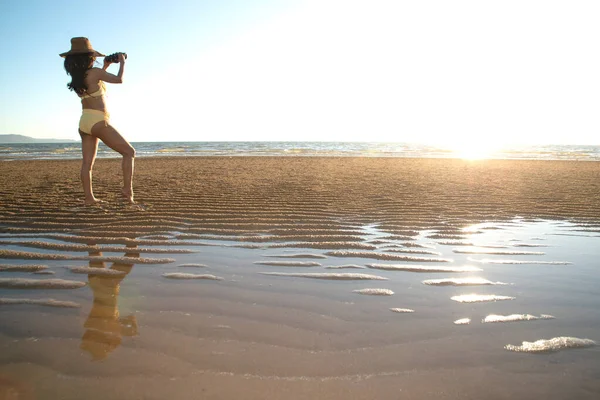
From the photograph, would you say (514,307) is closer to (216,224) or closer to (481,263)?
(481,263)

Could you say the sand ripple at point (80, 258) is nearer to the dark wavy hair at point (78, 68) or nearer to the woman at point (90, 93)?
the woman at point (90, 93)

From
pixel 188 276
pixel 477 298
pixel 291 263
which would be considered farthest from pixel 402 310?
pixel 188 276

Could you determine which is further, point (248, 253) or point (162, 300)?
point (248, 253)

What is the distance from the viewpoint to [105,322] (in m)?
2.08

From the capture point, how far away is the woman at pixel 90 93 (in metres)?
4.80

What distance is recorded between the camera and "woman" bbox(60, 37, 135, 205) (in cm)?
480

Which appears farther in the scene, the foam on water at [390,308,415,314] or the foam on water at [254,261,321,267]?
the foam on water at [254,261,321,267]

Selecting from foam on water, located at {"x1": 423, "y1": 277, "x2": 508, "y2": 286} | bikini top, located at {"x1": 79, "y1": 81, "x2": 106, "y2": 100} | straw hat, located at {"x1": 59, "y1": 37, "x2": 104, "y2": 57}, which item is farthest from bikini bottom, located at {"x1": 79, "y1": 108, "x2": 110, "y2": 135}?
foam on water, located at {"x1": 423, "y1": 277, "x2": 508, "y2": 286}

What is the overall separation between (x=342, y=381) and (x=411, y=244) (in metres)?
2.43

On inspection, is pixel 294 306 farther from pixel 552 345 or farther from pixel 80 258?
pixel 80 258

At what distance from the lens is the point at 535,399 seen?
1.54 metres

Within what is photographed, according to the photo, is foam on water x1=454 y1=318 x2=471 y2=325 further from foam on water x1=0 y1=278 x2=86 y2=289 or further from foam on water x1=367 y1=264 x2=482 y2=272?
foam on water x1=0 y1=278 x2=86 y2=289

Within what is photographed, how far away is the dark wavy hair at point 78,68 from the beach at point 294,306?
1.44 metres

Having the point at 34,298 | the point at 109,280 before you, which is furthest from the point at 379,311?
the point at 34,298
